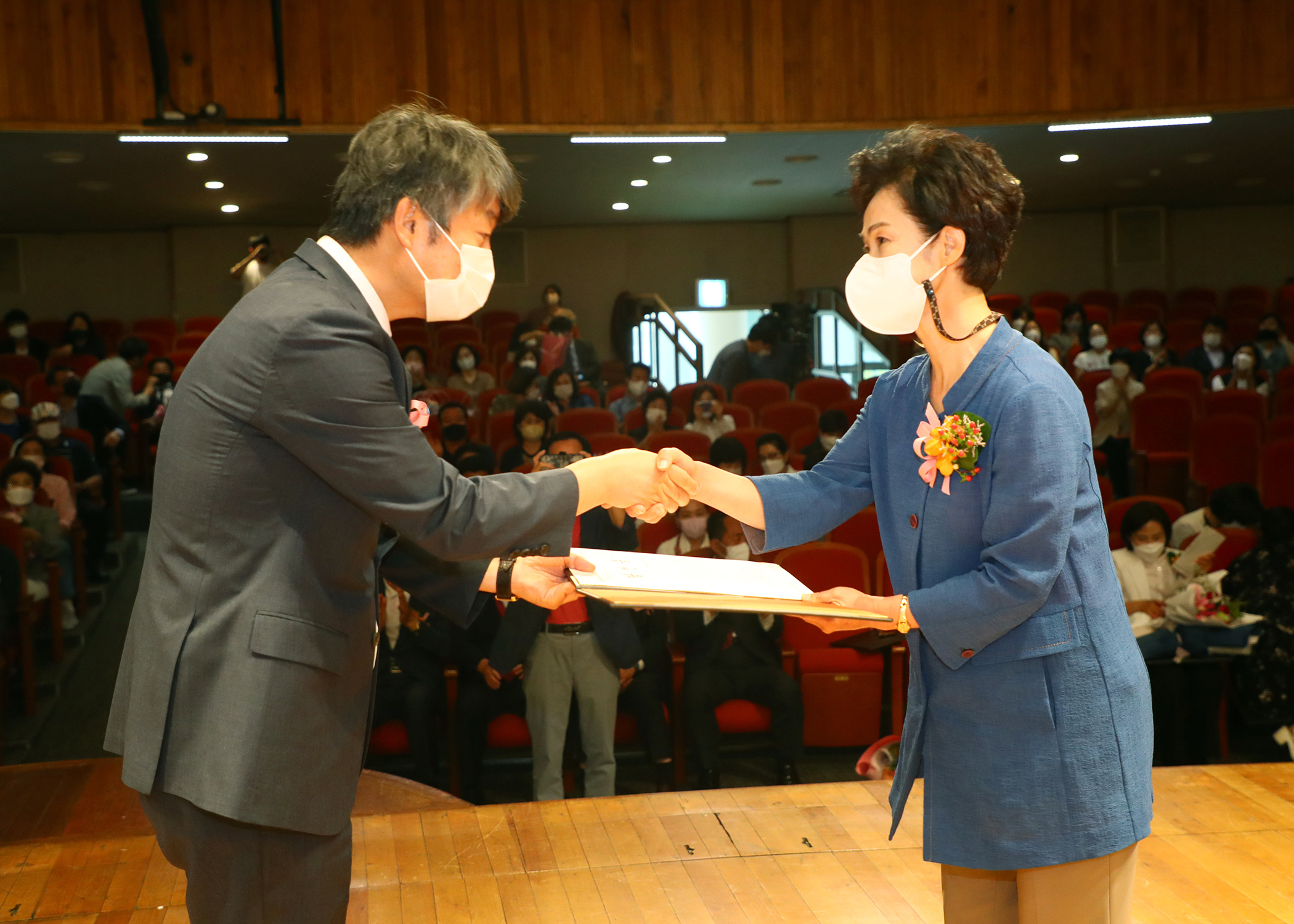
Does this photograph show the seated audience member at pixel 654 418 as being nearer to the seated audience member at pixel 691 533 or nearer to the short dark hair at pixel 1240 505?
the seated audience member at pixel 691 533

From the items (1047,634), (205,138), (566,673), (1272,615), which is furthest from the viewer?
(205,138)

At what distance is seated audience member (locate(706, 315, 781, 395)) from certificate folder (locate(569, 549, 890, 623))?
7773 millimetres

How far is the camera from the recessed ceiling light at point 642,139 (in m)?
8.02

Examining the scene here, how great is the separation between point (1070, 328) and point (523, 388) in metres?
5.81

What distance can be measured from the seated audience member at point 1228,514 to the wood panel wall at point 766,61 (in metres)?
3.82

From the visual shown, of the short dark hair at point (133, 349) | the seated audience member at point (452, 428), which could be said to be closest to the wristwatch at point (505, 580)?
the seated audience member at point (452, 428)

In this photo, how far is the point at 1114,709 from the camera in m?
1.53

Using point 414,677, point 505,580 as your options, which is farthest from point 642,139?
point 505,580

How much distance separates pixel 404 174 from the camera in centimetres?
154

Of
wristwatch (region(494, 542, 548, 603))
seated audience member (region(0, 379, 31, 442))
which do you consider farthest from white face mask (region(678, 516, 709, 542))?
seated audience member (region(0, 379, 31, 442))

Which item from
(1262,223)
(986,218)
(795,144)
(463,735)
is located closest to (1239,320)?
(1262,223)

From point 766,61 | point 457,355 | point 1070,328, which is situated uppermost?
point 766,61

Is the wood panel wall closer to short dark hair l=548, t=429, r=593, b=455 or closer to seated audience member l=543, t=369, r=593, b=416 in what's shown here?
seated audience member l=543, t=369, r=593, b=416

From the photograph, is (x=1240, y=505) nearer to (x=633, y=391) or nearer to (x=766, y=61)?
(x=766, y=61)
